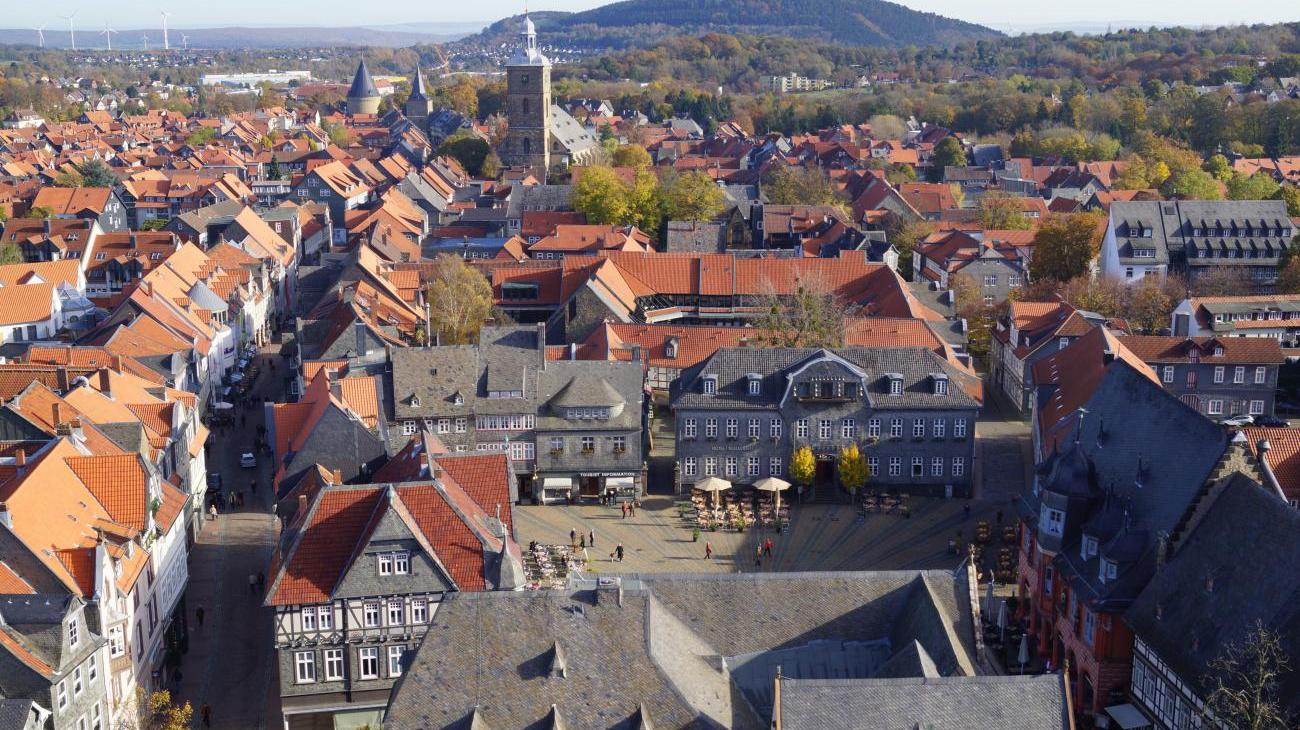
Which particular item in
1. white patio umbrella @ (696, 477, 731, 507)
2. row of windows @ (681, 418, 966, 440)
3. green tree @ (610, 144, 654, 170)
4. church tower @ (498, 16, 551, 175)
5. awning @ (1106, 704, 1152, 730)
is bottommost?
awning @ (1106, 704, 1152, 730)

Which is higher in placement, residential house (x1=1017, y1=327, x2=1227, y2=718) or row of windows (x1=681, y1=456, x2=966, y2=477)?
residential house (x1=1017, y1=327, x2=1227, y2=718)

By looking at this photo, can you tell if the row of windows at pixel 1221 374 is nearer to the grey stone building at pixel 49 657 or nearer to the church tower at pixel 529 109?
the grey stone building at pixel 49 657

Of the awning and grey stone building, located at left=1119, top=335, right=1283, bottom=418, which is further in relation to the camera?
grey stone building, located at left=1119, top=335, right=1283, bottom=418

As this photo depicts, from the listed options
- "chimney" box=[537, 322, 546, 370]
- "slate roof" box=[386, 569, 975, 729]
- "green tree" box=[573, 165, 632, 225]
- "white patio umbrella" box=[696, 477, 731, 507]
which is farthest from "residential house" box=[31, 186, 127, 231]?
"slate roof" box=[386, 569, 975, 729]

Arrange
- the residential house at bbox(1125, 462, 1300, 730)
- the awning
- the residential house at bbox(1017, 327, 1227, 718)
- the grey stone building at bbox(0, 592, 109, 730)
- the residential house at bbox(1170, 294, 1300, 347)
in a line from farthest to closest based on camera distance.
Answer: the residential house at bbox(1170, 294, 1300, 347), the residential house at bbox(1017, 327, 1227, 718), the awning, the residential house at bbox(1125, 462, 1300, 730), the grey stone building at bbox(0, 592, 109, 730)

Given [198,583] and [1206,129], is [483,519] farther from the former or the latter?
[1206,129]

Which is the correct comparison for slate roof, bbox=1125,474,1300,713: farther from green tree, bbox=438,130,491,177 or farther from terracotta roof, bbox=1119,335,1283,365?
green tree, bbox=438,130,491,177

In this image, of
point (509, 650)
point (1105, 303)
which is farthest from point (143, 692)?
point (1105, 303)
